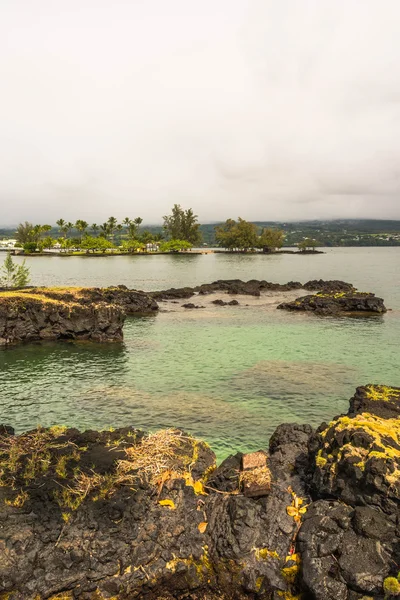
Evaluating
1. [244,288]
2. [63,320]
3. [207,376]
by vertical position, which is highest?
[63,320]

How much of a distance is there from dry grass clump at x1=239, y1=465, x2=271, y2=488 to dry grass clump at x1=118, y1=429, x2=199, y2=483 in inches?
66.7

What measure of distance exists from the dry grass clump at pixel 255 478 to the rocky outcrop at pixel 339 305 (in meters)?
46.6

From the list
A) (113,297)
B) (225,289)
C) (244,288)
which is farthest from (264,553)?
(225,289)

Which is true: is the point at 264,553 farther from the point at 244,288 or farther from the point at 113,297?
the point at 244,288

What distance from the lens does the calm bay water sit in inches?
805

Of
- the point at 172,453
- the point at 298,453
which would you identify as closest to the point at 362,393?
the point at 298,453

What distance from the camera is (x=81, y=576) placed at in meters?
8.74

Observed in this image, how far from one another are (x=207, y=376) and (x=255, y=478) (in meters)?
17.1

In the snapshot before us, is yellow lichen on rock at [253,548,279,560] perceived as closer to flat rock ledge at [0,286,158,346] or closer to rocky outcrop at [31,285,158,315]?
flat rock ledge at [0,286,158,346]

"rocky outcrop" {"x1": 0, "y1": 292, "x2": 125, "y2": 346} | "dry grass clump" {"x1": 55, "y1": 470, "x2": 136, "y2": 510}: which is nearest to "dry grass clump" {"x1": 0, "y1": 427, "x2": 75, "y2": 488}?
"dry grass clump" {"x1": 55, "y1": 470, "x2": 136, "y2": 510}

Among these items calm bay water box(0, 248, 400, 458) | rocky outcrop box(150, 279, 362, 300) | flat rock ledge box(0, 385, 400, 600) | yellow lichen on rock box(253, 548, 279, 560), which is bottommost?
calm bay water box(0, 248, 400, 458)

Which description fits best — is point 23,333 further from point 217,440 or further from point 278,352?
point 217,440

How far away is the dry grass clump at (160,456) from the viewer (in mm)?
11117

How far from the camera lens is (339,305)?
188ft
